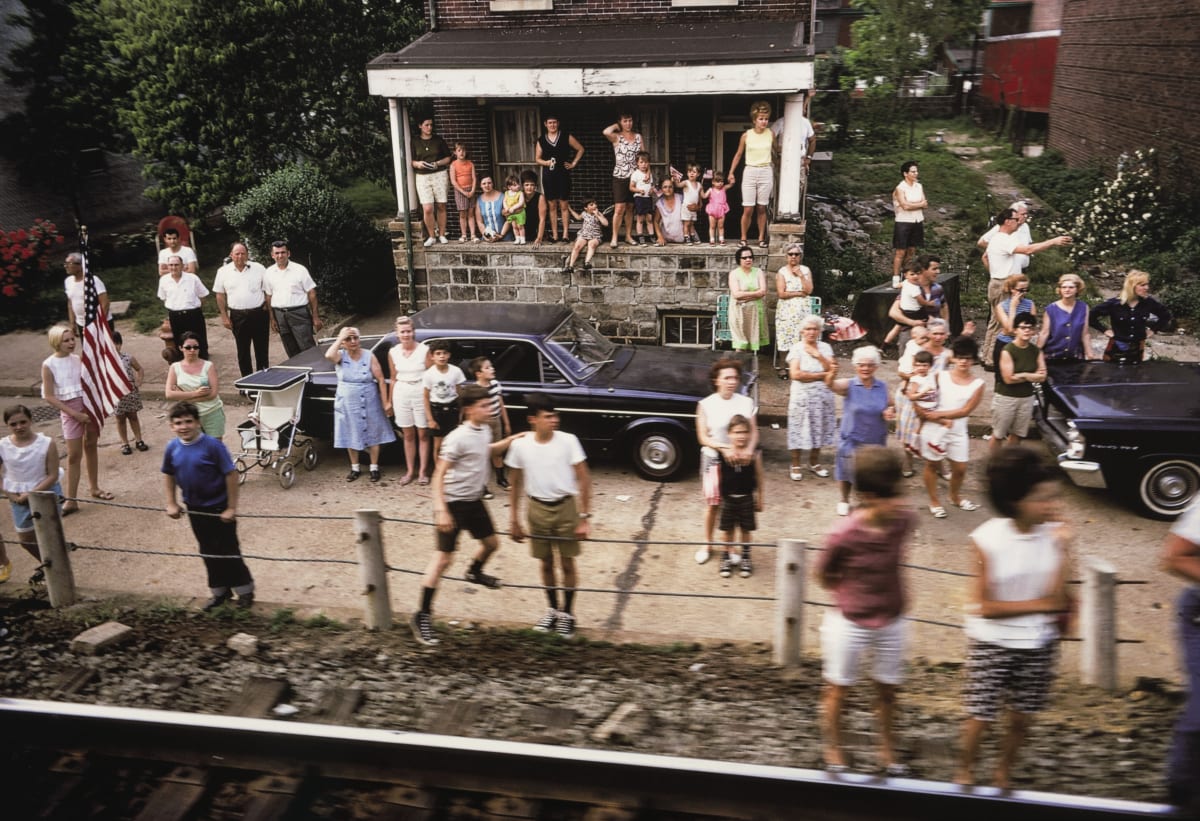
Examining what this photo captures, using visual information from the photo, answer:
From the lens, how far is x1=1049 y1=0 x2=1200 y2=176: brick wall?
1677 centimetres

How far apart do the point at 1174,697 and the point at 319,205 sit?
13.2 meters

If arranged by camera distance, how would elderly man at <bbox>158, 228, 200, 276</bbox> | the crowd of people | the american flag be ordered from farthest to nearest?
the crowd of people → elderly man at <bbox>158, 228, 200, 276</bbox> → the american flag

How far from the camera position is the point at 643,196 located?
45.4 feet

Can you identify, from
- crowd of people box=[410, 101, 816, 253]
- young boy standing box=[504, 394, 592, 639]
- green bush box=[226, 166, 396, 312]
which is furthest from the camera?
green bush box=[226, 166, 396, 312]

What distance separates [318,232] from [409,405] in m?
6.80

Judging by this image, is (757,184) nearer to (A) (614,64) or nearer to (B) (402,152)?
(A) (614,64)

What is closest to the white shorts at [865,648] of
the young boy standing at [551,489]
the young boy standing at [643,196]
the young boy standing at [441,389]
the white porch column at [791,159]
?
the young boy standing at [551,489]

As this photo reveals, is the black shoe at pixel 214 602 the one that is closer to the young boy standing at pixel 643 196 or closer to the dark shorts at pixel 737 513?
the dark shorts at pixel 737 513

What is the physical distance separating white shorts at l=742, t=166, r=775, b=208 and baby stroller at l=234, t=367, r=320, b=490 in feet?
21.9

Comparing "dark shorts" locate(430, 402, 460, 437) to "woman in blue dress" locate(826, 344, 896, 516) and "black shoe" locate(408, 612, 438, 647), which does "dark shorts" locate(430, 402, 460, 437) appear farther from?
"woman in blue dress" locate(826, 344, 896, 516)

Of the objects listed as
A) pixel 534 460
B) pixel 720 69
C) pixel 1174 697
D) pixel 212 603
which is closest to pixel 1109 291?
pixel 720 69

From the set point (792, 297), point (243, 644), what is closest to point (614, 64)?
point (792, 297)

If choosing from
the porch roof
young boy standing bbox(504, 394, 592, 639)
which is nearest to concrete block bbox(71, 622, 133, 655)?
young boy standing bbox(504, 394, 592, 639)

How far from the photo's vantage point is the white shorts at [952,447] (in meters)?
8.62
